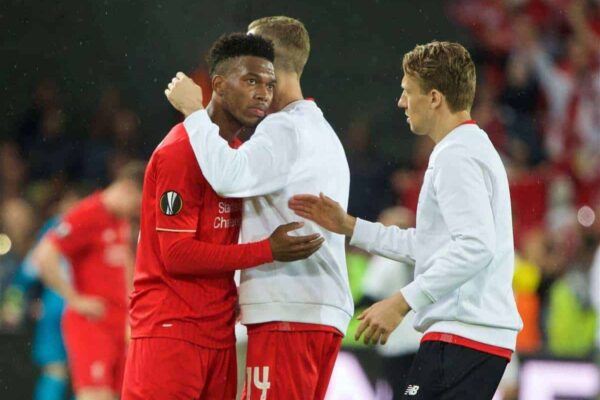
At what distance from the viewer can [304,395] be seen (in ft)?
9.78

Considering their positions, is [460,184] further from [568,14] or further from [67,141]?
[568,14]

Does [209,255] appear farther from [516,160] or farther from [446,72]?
[516,160]

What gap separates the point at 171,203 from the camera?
2.92 metres

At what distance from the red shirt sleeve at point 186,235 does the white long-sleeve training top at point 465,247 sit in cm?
44

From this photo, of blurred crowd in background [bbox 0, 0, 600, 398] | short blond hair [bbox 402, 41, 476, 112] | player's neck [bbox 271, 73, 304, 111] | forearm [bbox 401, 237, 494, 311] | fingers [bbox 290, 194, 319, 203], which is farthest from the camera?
blurred crowd in background [bbox 0, 0, 600, 398]

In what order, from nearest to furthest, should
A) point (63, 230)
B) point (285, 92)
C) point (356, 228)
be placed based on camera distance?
point (356, 228), point (285, 92), point (63, 230)

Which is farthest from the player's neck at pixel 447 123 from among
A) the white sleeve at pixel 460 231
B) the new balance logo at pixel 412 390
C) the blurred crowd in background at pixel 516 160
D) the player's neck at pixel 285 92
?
the blurred crowd in background at pixel 516 160

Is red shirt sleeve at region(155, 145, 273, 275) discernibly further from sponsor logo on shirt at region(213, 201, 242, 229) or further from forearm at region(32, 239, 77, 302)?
forearm at region(32, 239, 77, 302)

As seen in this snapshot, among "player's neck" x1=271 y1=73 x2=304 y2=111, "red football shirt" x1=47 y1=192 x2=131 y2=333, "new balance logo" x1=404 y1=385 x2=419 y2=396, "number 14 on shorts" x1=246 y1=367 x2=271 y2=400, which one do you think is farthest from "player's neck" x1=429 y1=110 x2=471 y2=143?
"red football shirt" x1=47 y1=192 x2=131 y2=333

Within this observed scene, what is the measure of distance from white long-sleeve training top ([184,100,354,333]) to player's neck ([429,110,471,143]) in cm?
38

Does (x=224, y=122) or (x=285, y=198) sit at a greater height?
(x=224, y=122)

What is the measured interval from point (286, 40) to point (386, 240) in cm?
68

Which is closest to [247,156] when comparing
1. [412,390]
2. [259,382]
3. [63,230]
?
[259,382]

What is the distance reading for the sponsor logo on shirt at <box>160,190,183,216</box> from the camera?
2.92m
